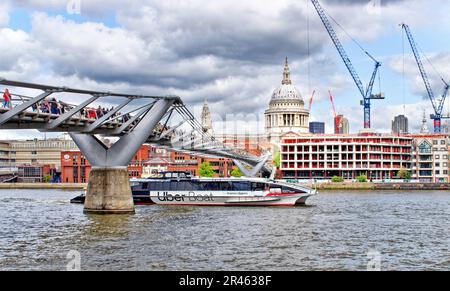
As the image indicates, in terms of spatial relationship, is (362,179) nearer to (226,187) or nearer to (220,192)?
(226,187)

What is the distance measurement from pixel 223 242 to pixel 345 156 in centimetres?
14548

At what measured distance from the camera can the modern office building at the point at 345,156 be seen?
17500cm

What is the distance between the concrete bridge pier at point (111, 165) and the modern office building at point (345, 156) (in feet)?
419

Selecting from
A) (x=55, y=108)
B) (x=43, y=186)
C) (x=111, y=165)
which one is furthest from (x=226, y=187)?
(x=43, y=186)

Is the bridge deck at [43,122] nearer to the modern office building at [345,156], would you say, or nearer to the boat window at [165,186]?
the boat window at [165,186]

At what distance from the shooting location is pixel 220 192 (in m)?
70.7

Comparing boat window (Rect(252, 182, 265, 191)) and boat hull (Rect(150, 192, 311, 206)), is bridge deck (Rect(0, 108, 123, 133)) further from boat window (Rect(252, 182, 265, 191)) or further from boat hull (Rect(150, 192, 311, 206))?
boat window (Rect(252, 182, 265, 191))

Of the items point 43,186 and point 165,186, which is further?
point 43,186

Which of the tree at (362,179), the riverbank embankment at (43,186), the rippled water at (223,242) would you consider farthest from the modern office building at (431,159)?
the rippled water at (223,242)

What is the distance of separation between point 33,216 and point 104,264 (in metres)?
29.7

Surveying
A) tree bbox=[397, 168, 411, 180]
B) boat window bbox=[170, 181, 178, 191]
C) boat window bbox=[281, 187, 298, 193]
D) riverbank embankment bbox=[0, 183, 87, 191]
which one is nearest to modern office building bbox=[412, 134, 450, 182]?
tree bbox=[397, 168, 411, 180]

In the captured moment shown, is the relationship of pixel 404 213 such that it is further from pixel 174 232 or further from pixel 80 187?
pixel 80 187

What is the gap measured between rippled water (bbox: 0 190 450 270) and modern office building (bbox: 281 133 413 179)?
4822 inches
